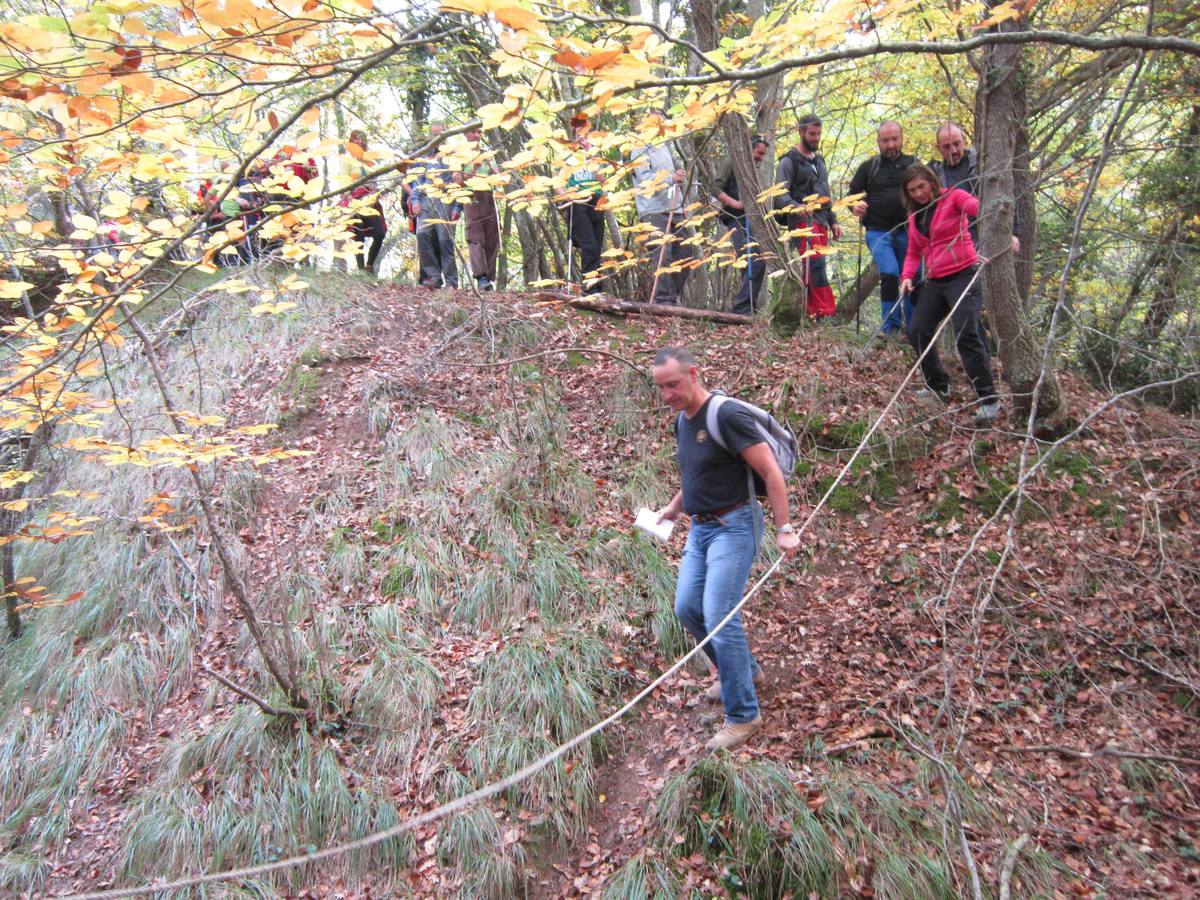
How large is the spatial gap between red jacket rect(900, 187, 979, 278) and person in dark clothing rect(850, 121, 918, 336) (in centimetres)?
105

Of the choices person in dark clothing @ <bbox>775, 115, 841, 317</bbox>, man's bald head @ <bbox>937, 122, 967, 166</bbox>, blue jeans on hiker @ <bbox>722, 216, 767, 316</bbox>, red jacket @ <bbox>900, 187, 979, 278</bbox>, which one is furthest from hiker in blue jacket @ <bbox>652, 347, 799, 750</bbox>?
blue jeans on hiker @ <bbox>722, 216, 767, 316</bbox>

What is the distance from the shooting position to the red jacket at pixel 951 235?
518 cm

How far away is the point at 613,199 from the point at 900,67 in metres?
6.75

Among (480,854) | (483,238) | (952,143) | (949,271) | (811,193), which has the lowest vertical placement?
(480,854)

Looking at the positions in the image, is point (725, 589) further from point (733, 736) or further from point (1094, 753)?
point (1094, 753)

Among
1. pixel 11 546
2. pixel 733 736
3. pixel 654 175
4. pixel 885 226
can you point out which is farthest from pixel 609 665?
pixel 11 546

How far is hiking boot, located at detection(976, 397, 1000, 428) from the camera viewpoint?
5.55m

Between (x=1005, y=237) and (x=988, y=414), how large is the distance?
51.2 inches

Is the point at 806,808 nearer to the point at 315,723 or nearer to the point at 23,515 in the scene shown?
the point at 315,723

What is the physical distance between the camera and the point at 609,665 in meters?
4.62

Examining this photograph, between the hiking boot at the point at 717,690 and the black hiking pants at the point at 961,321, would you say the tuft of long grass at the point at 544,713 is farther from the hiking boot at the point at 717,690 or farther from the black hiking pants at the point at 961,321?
the black hiking pants at the point at 961,321

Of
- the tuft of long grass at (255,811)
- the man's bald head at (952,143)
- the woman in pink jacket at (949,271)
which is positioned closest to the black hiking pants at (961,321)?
the woman in pink jacket at (949,271)

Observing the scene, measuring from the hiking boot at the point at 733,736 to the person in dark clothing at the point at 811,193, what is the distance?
4.49 m

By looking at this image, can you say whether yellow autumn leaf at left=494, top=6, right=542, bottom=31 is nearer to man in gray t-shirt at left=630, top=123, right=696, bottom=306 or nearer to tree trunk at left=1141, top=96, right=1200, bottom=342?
man in gray t-shirt at left=630, top=123, right=696, bottom=306
